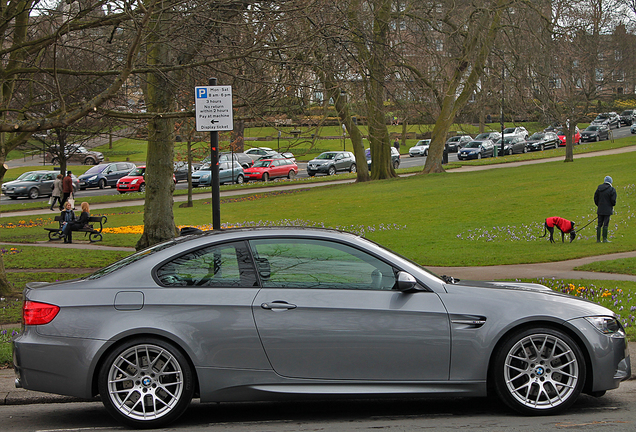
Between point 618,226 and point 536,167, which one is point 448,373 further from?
point 536,167

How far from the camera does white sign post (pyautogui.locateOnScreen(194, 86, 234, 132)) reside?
8.17 meters

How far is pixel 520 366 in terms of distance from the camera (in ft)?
16.2

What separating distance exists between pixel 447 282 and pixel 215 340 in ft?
6.15

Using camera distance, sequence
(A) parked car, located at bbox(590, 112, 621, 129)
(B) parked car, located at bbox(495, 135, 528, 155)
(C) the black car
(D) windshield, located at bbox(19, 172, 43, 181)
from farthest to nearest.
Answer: (C) the black car
(A) parked car, located at bbox(590, 112, 621, 129)
(B) parked car, located at bbox(495, 135, 528, 155)
(D) windshield, located at bbox(19, 172, 43, 181)

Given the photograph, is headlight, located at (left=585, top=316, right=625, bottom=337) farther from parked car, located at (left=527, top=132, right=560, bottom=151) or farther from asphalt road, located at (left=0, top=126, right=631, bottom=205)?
parked car, located at (left=527, top=132, right=560, bottom=151)

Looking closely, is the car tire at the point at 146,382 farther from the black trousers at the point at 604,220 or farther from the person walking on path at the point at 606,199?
the black trousers at the point at 604,220

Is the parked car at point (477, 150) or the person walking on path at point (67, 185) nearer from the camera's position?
the person walking on path at point (67, 185)

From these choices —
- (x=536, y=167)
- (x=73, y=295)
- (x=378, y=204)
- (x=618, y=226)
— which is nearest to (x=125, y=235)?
(x=378, y=204)

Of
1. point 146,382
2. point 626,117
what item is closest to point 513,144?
point 626,117

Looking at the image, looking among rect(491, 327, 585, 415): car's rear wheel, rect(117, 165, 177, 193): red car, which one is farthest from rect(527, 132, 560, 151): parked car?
rect(491, 327, 585, 415): car's rear wheel

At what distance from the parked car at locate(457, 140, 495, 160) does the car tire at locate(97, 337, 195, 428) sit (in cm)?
5042

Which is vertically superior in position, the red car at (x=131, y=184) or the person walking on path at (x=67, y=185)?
the person walking on path at (x=67, y=185)

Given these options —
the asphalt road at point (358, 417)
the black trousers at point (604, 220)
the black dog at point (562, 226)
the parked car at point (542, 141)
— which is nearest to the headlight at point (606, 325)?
the asphalt road at point (358, 417)

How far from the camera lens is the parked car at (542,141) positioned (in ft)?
187
